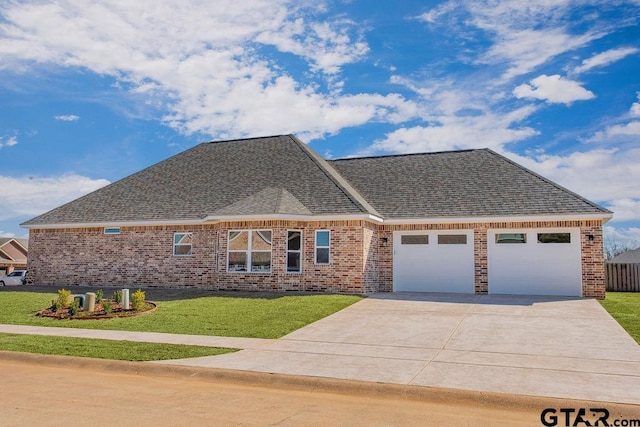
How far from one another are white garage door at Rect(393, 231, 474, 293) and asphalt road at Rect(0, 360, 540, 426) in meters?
13.5

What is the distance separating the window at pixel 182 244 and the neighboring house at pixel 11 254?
38.8 meters

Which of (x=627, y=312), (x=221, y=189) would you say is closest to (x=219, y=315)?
(x=221, y=189)

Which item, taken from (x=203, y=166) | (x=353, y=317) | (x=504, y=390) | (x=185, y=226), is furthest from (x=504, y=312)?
(x=203, y=166)

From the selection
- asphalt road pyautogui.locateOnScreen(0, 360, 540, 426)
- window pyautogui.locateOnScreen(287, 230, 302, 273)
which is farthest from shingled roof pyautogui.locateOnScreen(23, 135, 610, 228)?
asphalt road pyautogui.locateOnScreen(0, 360, 540, 426)

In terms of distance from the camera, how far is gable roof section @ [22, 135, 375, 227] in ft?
68.3

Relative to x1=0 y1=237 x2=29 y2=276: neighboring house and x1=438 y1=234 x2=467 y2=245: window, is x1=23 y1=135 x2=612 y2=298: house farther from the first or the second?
x1=0 y1=237 x2=29 y2=276: neighboring house

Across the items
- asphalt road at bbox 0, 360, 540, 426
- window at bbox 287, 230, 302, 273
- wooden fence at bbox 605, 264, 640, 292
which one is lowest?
asphalt road at bbox 0, 360, 540, 426

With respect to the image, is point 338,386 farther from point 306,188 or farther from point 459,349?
point 306,188

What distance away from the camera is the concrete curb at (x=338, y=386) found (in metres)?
6.88

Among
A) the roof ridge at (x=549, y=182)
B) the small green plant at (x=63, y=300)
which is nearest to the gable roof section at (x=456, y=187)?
the roof ridge at (x=549, y=182)

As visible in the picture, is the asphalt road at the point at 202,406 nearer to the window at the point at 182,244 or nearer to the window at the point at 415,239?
the window at the point at 182,244

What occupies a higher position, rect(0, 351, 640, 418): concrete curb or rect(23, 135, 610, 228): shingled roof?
rect(23, 135, 610, 228): shingled roof

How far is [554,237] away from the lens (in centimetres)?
1948

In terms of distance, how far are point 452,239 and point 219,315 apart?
33.1 feet
